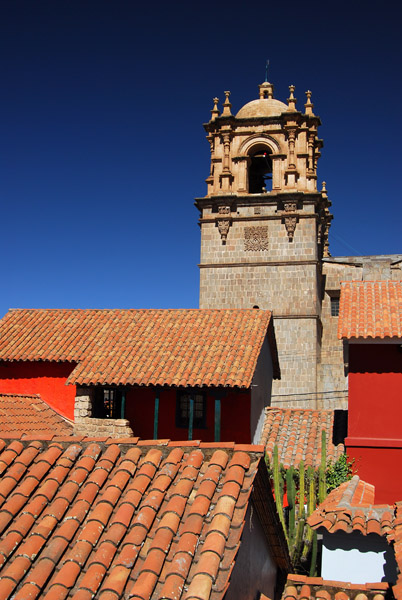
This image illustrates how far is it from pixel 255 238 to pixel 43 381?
10.6 m

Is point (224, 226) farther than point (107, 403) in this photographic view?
Yes

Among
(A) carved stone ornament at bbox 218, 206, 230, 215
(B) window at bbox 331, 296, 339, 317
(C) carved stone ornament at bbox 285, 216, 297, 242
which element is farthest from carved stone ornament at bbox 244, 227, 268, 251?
(B) window at bbox 331, 296, 339, 317

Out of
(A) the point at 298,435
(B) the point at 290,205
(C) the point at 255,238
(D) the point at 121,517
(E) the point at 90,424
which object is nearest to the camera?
(D) the point at 121,517

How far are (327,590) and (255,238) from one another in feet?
55.8

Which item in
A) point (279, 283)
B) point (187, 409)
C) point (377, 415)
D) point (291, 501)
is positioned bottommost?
point (291, 501)

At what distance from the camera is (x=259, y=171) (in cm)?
2442

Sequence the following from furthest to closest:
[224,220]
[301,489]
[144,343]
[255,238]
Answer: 1. [224,220]
2. [255,238]
3. [144,343]
4. [301,489]

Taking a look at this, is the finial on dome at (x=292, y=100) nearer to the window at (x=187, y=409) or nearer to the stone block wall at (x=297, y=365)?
the stone block wall at (x=297, y=365)

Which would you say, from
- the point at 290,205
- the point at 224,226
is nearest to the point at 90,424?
the point at 224,226

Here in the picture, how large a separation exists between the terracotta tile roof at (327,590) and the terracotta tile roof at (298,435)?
6.94 meters

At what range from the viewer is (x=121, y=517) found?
4.29 m

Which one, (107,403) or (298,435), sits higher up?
(107,403)

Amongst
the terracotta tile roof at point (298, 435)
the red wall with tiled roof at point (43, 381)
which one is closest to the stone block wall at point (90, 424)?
the red wall with tiled roof at point (43, 381)

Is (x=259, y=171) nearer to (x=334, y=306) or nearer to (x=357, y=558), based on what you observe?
(x=334, y=306)
